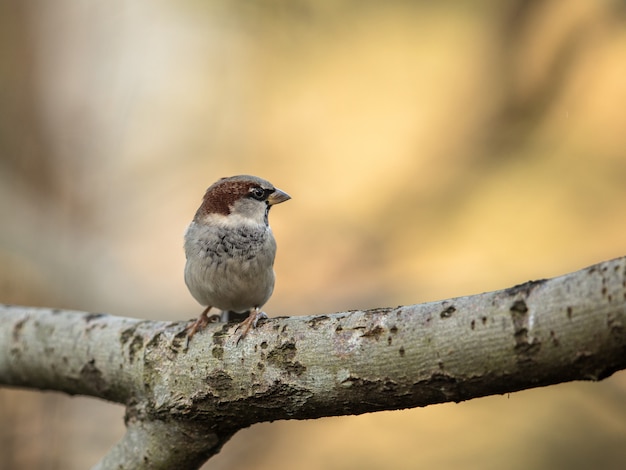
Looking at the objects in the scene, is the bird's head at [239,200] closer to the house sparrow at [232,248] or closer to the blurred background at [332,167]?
the house sparrow at [232,248]

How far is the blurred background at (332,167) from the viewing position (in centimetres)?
433

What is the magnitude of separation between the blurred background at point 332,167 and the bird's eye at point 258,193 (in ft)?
5.14

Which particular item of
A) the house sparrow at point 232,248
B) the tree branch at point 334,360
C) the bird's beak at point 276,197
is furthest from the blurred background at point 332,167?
the tree branch at point 334,360

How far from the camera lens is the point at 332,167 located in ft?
17.3

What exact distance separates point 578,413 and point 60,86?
5246mm

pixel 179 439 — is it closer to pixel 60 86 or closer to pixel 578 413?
pixel 578 413

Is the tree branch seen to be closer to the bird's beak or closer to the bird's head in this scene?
the bird's head

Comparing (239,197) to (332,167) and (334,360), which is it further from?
(332,167)

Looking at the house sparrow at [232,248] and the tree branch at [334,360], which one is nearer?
the tree branch at [334,360]

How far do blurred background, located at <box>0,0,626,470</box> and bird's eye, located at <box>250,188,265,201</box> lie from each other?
1567 millimetres

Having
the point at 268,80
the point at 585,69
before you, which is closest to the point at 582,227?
the point at 585,69

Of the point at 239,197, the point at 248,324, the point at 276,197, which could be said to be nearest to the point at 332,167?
the point at 276,197

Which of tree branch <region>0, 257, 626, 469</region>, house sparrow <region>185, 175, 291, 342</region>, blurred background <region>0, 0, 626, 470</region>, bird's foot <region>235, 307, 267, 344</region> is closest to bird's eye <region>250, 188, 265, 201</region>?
house sparrow <region>185, 175, 291, 342</region>

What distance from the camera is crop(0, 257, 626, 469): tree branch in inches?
56.4
